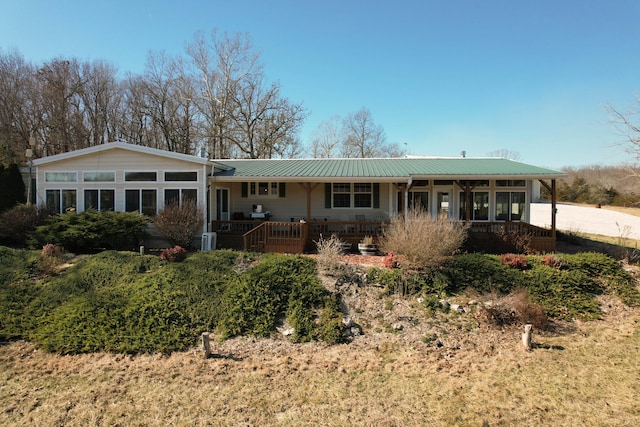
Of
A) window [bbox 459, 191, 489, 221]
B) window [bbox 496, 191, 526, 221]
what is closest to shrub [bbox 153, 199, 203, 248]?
window [bbox 459, 191, 489, 221]

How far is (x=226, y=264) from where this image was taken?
8.94 meters

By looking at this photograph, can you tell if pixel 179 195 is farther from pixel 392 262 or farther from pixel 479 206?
pixel 479 206

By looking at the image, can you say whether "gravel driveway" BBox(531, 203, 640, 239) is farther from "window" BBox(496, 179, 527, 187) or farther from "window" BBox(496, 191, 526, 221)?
"window" BBox(496, 179, 527, 187)

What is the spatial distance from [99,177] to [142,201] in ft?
6.33

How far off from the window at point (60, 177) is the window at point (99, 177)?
0.47 meters

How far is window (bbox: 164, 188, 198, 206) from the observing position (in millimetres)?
11961

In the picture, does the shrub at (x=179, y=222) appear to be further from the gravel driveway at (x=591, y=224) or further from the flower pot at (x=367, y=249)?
the gravel driveway at (x=591, y=224)

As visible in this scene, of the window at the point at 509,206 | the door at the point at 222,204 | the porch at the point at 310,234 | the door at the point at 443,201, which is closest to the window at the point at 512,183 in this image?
the window at the point at 509,206

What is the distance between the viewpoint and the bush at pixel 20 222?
11.2 metres

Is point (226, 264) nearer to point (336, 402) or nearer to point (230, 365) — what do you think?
point (230, 365)

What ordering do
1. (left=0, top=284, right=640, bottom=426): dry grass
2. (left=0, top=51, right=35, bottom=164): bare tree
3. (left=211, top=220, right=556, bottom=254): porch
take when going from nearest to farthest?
(left=0, top=284, right=640, bottom=426): dry grass
(left=211, top=220, right=556, bottom=254): porch
(left=0, top=51, right=35, bottom=164): bare tree

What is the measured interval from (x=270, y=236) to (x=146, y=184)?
17.0 ft

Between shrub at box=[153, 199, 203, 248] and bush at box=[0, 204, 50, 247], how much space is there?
14.1 feet

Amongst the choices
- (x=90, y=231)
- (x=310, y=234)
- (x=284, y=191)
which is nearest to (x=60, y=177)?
(x=90, y=231)
